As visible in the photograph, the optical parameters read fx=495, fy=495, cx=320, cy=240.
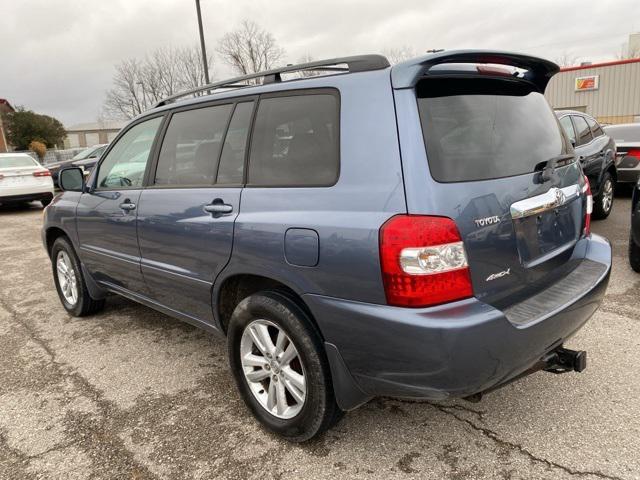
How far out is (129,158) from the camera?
3.68m

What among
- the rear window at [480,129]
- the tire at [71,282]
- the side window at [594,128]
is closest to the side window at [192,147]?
the rear window at [480,129]

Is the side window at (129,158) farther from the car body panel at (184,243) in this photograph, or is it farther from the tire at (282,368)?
the tire at (282,368)

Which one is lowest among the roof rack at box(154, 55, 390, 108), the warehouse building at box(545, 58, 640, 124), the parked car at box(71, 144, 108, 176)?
the parked car at box(71, 144, 108, 176)

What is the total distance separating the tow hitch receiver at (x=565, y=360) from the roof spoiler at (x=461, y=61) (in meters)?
1.39

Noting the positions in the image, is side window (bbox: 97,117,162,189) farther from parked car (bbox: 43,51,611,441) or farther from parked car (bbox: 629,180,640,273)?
parked car (bbox: 629,180,640,273)

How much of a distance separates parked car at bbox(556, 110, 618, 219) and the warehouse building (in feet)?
68.1

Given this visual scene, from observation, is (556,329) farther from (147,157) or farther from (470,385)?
(147,157)

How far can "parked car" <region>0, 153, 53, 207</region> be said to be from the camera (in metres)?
12.3

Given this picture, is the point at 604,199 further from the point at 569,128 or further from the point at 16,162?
the point at 16,162

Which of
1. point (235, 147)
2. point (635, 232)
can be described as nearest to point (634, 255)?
point (635, 232)

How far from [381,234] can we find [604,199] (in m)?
6.71

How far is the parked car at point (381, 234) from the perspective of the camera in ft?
6.34

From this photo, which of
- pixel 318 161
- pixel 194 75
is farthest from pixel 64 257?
pixel 194 75

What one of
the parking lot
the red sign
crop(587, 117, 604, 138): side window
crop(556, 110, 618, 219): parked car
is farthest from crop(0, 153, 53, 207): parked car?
the red sign
